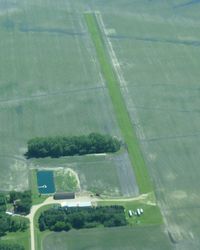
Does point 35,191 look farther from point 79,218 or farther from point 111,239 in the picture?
point 111,239

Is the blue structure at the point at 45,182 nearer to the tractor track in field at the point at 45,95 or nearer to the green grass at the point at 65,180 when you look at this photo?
the green grass at the point at 65,180

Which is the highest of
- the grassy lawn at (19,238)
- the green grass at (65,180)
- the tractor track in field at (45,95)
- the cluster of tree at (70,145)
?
the tractor track in field at (45,95)

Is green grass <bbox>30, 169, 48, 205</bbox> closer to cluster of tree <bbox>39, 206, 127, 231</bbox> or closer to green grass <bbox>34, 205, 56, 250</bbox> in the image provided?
green grass <bbox>34, 205, 56, 250</bbox>

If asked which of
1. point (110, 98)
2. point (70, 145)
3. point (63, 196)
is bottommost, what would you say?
point (63, 196)

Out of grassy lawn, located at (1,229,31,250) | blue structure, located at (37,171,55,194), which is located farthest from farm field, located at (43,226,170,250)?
blue structure, located at (37,171,55,194)

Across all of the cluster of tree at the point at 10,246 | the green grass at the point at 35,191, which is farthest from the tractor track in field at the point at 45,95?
the cluster of tree at the point at 10,246

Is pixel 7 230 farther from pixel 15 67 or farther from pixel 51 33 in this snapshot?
pixel 51 33

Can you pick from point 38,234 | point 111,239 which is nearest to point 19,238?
point 38,234
